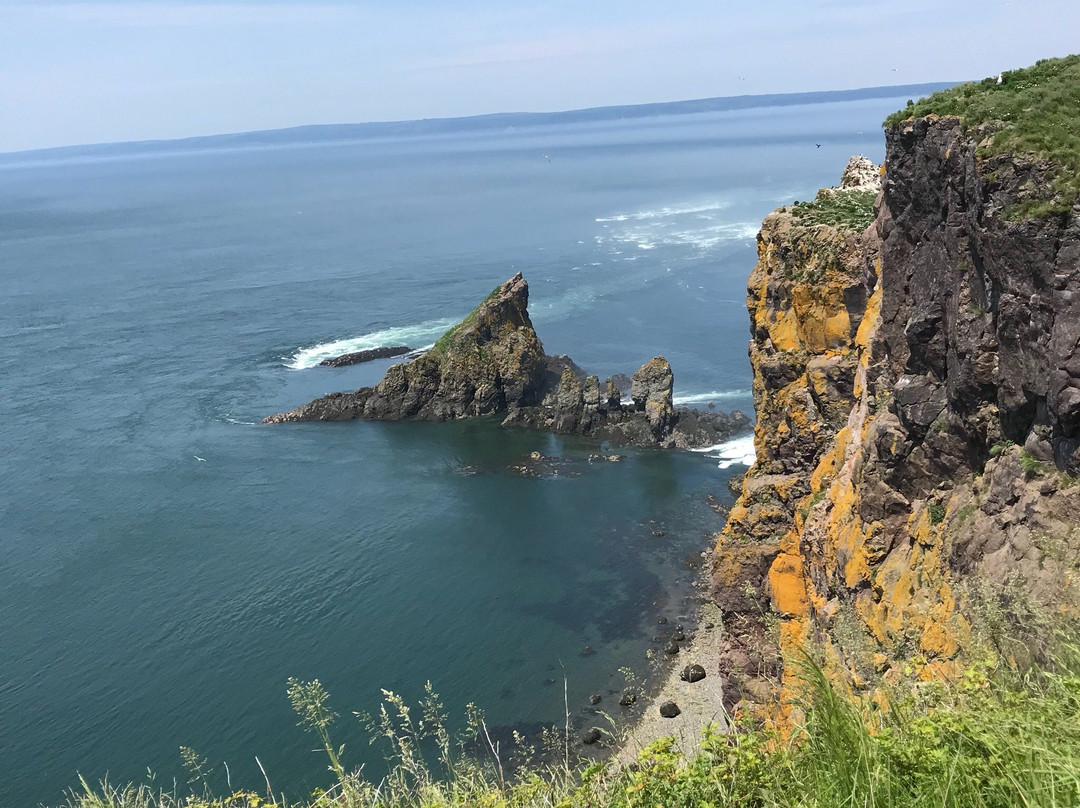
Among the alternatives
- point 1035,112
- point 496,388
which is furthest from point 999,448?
point 496,388

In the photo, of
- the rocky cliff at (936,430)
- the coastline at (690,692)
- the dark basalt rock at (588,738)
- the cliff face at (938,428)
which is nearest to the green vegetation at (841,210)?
the rocky cliff at (936,430)

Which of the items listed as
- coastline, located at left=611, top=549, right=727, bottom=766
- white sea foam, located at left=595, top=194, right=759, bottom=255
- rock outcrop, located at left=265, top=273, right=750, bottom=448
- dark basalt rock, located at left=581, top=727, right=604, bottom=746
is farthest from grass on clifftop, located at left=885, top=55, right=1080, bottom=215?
white sea foam, located at left=595, top=194, right=759, bottom=255

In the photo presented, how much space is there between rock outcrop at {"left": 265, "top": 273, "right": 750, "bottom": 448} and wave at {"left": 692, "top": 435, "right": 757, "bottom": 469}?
7547mm

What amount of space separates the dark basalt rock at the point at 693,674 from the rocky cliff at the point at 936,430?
1101 centimetres

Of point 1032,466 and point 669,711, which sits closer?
point 1032,466

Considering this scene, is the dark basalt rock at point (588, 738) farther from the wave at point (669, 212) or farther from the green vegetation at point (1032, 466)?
the wave at point (669, 212)

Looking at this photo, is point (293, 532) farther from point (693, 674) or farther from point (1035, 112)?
point (1035, 112)

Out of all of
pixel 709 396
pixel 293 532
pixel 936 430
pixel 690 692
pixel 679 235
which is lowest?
pixel 690 692

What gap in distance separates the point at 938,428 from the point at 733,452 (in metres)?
47.6

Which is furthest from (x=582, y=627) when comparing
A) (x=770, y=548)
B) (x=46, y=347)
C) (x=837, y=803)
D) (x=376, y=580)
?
(x=46, y=347)

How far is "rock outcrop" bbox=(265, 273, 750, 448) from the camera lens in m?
73.1

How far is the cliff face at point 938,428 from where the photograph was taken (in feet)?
47.3

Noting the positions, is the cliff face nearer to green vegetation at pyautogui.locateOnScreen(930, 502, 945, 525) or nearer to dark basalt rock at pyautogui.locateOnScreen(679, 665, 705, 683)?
green vegetation at pyautogui.locateOnScreen(930, 502, 945, 525)

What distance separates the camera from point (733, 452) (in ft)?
215
